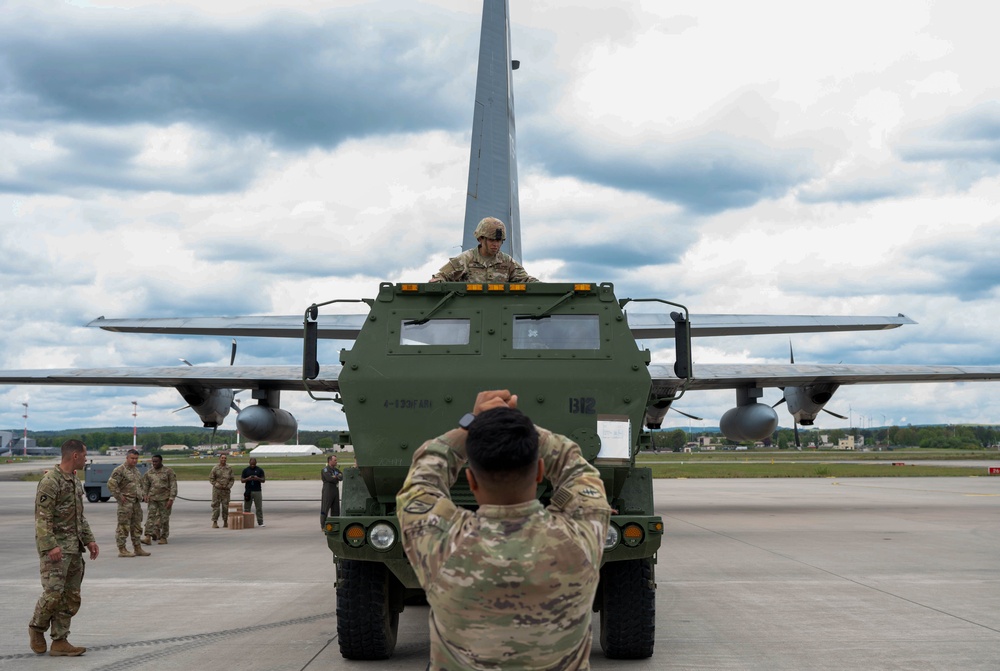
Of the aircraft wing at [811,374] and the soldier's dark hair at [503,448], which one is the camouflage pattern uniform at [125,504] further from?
the soldier's dark hair at [503,448]

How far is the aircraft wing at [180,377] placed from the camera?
20.7m

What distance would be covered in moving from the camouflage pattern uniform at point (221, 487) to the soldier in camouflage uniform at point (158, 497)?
2676mm

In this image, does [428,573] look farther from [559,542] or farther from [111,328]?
[111,328]

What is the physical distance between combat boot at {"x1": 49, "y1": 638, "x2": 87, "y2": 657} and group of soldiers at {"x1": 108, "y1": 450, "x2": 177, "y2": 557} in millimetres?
7383

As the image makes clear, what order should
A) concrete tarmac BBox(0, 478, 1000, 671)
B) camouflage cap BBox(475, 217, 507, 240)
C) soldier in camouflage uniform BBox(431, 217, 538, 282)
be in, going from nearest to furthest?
1. concrete tarmac BBox(0, 478, 1000, 671)
2. camouflage cap BBox(475, 217, 507, 240)
3. soldier in camouflage uniform BBox(431, 217, 538, 282)

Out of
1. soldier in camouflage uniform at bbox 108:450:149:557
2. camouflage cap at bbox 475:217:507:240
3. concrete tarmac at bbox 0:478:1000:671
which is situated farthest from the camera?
soldier in camouflage uniform at bbox 108:450:149:557

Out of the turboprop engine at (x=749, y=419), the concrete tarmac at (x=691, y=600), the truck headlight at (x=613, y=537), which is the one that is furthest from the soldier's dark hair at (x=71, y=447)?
the turboprop engine at (x=749, y=419)

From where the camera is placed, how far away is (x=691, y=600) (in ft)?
32.2

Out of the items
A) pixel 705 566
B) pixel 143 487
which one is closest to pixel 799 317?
pixel 705 566

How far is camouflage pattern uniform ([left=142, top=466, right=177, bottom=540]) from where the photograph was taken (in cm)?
1633

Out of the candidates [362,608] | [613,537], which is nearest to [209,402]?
[362,608]

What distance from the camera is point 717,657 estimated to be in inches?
279

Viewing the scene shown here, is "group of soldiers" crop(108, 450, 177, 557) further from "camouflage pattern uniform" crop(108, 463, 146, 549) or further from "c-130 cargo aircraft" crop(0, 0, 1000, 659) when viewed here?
"c-130 cargo aircraft" crop(0, 0, 1000, 659)

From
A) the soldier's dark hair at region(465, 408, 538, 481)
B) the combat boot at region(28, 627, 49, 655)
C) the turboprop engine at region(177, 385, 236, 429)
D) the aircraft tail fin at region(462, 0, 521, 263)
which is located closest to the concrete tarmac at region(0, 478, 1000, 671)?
the combat boot at region(28, 627, 49, 655)
